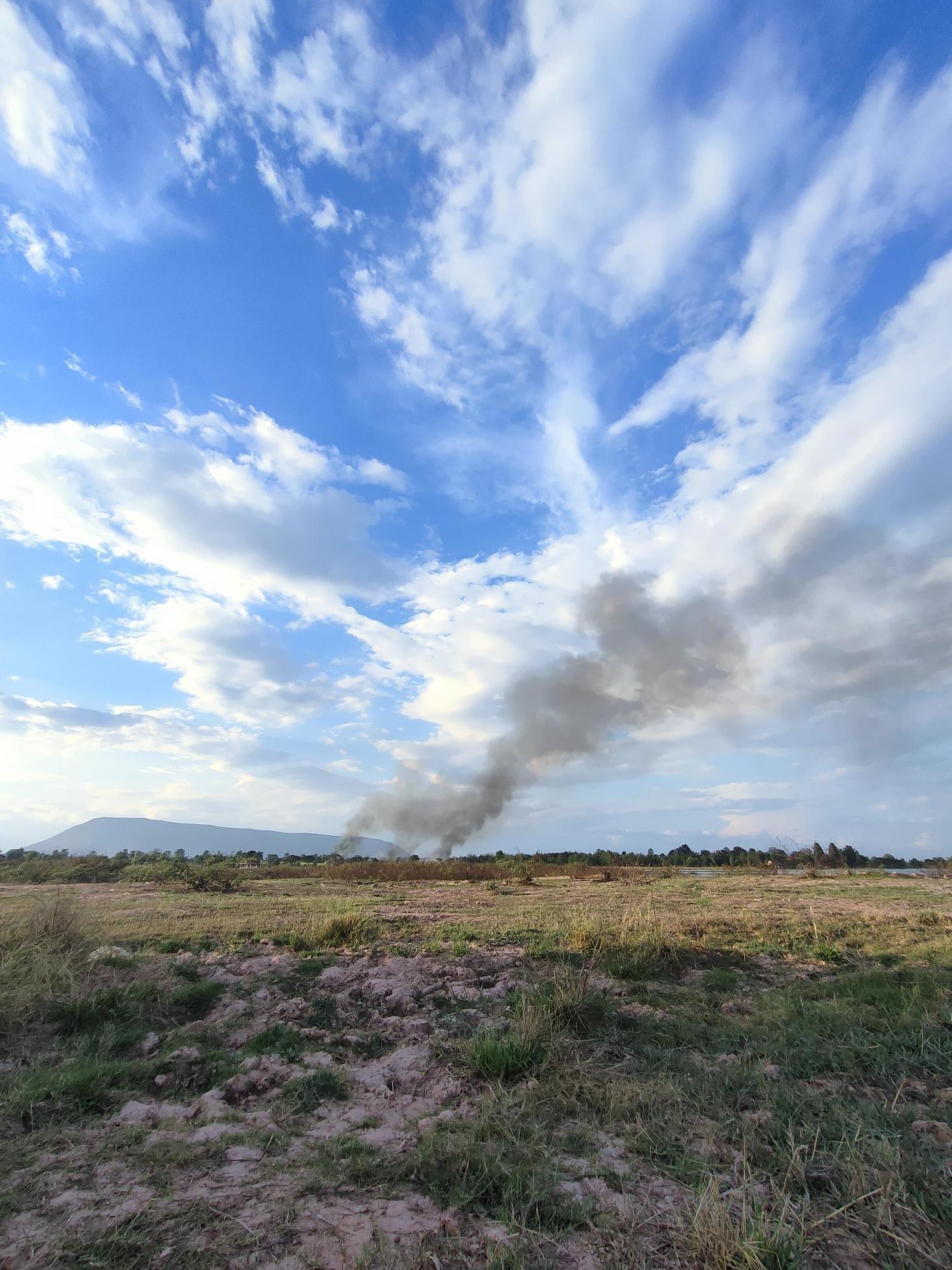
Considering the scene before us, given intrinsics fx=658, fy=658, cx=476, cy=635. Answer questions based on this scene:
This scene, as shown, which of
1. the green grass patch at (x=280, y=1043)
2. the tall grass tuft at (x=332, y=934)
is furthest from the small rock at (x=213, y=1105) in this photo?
the tall grass tuft at (x=332, y=934)

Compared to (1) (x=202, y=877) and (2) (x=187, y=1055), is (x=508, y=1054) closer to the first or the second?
(2) (x=187, y=1055)

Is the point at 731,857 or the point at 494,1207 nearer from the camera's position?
the point at 494,1207

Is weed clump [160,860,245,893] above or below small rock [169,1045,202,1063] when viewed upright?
above

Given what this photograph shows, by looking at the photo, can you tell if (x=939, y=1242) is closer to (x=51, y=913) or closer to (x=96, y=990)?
(x=96, y=990)

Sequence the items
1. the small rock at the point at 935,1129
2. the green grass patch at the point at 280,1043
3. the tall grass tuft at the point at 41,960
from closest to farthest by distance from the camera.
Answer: the small rock at the point at 935,1129
the green grass patch at the point at 280,1043
the tall grass tuft at the point at 41,960

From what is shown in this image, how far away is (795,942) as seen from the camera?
12531 millimetres

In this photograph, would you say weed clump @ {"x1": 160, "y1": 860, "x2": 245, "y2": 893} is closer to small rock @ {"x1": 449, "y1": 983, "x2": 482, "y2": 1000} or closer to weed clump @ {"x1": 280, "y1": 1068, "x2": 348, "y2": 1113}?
small rock @ {"x1": 449, "y1": 983, "x2": 482, "y2": 1000}

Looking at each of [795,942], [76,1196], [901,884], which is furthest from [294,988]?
[901,884]

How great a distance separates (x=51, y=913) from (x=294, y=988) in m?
3.82

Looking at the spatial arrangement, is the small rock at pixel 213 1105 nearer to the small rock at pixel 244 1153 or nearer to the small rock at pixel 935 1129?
the small rock at pixel 244 1153

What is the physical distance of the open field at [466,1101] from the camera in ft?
11.7

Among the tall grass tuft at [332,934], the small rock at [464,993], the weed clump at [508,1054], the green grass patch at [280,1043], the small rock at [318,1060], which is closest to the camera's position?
the weed clump at [508,1054]

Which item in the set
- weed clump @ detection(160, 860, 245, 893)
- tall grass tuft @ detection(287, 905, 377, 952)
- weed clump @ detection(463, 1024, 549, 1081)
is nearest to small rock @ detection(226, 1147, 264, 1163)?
weed clump @ detection(463, 1024, 549, 1081)

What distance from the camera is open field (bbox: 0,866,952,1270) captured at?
11.7 ft
